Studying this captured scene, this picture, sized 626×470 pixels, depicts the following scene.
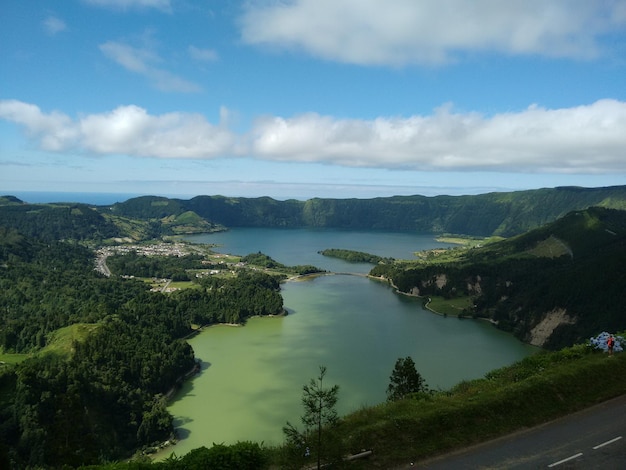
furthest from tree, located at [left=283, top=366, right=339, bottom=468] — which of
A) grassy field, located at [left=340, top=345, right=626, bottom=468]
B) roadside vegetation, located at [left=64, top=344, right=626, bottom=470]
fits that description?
grassy field, located at [left=340, top=345, right=626, bottom=468]

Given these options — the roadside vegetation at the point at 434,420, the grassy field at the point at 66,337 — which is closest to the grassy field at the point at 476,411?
the roadside vegetation at the point at 434,420

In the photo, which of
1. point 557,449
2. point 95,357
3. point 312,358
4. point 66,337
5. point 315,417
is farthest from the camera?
point 312,358

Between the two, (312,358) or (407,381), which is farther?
(312,358)

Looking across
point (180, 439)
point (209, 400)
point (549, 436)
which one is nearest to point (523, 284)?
point (209, 400)

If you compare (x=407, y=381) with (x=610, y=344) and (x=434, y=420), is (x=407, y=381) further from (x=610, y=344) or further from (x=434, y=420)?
(x=434, y=420)

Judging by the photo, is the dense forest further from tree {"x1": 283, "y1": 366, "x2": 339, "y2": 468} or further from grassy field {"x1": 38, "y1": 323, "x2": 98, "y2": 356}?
tree {"x1": 283, "y1": 366, "x2": 339, "y2": 468}

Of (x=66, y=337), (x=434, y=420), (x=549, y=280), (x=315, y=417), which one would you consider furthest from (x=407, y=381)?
(x=549, y=280)
